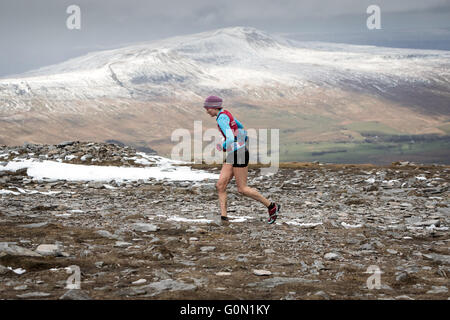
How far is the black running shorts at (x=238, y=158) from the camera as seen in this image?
11.5 metres

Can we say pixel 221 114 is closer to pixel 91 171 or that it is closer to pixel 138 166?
pixel 91 171

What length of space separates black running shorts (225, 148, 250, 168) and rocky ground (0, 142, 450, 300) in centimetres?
153

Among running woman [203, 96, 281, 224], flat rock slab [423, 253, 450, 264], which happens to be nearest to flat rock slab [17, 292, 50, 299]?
running woman [203, 96, 281, 224]

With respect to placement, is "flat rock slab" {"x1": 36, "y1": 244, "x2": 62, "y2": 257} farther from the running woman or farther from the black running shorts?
the black running shorts

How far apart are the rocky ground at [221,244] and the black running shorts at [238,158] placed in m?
1.53

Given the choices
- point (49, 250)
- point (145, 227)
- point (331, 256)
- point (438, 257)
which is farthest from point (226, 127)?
point (438, 257)

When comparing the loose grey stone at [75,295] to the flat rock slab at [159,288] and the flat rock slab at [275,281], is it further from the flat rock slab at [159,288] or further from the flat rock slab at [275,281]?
the flat rock slab at [275,281]

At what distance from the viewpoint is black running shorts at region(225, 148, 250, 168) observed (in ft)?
37.9

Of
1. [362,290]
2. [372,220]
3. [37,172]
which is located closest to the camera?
[362,290]

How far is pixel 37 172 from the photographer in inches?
936

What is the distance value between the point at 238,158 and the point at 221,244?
2398 mm

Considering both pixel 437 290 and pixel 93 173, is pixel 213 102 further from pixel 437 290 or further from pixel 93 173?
pixel 93 173
